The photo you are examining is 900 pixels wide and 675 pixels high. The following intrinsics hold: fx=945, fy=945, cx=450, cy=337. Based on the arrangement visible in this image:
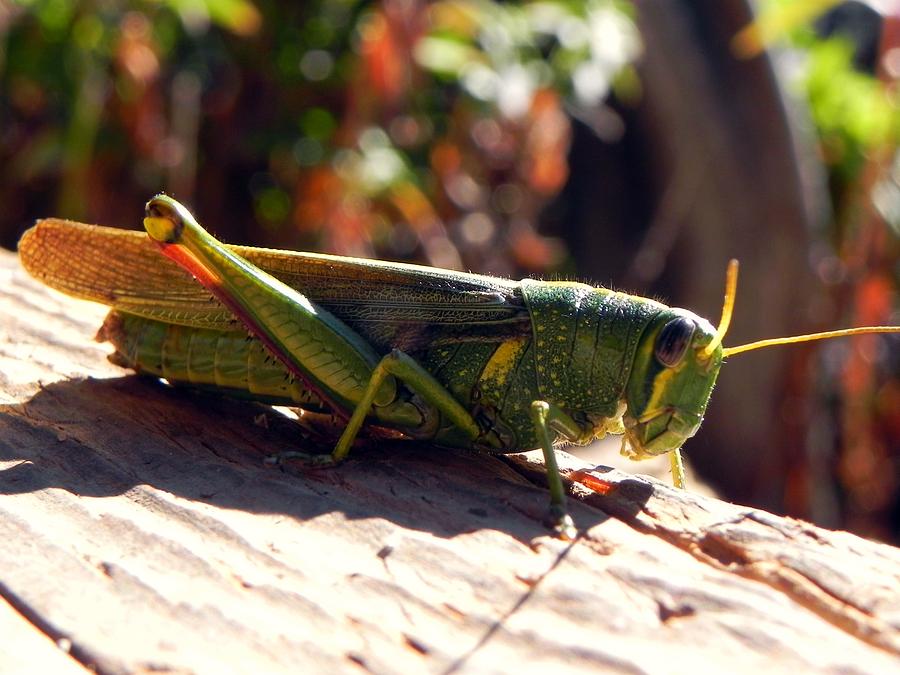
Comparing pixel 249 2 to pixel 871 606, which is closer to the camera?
pixel 871 606

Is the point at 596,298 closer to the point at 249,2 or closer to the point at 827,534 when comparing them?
the point at 827,534

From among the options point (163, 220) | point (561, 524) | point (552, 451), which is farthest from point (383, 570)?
point (163, 220)

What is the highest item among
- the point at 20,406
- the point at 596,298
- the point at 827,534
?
the point at 596,298

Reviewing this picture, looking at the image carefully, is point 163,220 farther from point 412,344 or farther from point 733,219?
point 733,219

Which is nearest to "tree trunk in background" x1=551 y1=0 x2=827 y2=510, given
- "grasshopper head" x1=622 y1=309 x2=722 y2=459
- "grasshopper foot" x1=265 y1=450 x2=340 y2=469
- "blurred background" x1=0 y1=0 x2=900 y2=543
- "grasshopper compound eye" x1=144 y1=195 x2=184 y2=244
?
"blurred background" x1=0 y1=0 x2=900 y2=543

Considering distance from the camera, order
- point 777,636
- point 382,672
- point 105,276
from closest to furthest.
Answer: point 382,672
point 777,636
point 105,276

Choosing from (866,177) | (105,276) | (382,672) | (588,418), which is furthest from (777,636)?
(866,177)

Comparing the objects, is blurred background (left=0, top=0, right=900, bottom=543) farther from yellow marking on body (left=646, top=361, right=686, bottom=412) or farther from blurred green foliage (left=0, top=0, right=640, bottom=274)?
yellow marking on body (left=646, top=361, right=686, bottom=412)

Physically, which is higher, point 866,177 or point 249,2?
point 249,2
